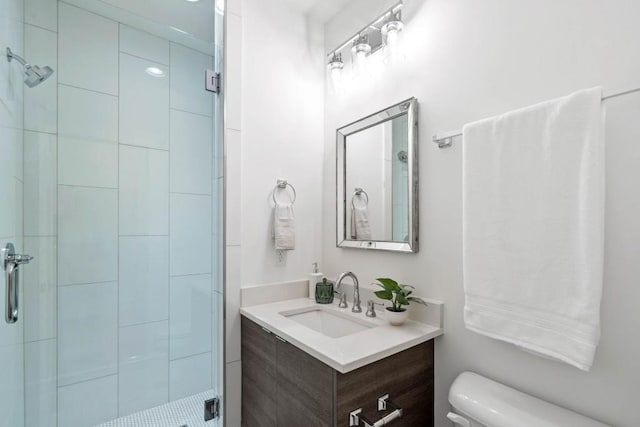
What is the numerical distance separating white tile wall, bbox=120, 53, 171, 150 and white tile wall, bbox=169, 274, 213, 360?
0.89m

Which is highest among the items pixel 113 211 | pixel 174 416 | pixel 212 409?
pixel 113 211

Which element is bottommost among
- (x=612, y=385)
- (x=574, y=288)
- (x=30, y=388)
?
(x=30, y=388)

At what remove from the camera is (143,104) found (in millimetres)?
1808

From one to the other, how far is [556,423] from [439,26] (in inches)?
54.3

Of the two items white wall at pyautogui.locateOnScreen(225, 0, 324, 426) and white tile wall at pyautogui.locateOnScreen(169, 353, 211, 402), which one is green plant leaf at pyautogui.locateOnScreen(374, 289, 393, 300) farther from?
white tile wall at pyautogui.locateOnScreen(169, 353, 211, 402)

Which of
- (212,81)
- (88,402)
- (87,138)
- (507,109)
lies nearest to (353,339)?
(507,109)

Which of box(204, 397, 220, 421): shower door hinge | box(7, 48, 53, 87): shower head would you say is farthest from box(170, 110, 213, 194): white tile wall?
box(204, 397, 220, 421): shower door hinge

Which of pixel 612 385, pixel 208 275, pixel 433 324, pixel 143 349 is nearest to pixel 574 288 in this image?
pixel 612 385

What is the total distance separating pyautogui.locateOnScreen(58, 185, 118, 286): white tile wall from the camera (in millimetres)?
1591

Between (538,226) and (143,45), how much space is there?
7.18 feet

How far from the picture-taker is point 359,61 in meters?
1.51

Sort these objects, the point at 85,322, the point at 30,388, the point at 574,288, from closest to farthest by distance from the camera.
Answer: the point at 574,288 < the point at 30,388 < the point at 85,322

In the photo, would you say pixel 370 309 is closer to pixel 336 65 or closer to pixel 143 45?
pixel 336 65

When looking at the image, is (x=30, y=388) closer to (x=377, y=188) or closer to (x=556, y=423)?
(x=377, y=188)
